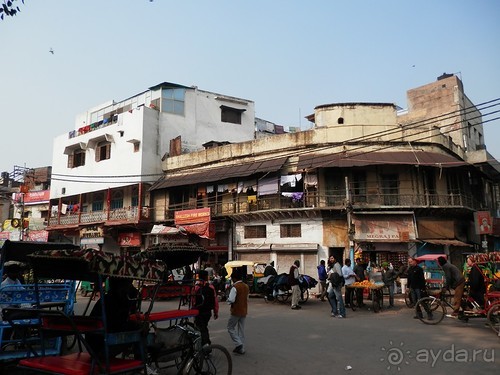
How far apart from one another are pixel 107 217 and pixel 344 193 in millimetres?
19137

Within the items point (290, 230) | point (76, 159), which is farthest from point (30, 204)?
point (290, 230)

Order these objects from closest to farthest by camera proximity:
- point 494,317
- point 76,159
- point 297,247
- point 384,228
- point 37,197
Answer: point 494,317 < point 384,228 < point 297,247 < point 76,159 < point 37,197

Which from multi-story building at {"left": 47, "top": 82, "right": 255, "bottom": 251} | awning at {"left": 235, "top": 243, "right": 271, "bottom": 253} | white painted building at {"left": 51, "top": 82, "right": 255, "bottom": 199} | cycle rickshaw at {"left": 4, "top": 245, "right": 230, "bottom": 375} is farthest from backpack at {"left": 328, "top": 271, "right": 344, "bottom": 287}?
white painted building at {"left": 51, "top": 82, "right": 255, "bottom": 199}

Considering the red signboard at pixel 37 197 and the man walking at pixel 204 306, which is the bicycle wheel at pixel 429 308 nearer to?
the man walking at pixel 204 306

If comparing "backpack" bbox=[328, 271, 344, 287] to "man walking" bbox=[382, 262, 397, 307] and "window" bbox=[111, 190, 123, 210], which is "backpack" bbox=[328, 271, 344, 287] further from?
"window" bbox=[111, 190, 123, 210]

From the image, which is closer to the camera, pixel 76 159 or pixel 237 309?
pixel 237 309

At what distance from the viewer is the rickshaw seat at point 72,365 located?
4.50 m

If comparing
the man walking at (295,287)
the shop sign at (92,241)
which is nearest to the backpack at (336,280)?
the man walking at (295,287)

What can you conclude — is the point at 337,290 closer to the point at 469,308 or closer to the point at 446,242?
the point at 469,308

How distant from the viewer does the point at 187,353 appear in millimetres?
6043

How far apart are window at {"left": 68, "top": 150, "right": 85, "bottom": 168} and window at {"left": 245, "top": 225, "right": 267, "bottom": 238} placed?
19121 mm

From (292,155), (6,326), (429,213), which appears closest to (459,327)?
(6,326)

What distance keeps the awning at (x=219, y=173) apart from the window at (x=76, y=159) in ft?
34.7

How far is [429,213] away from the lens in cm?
2261
